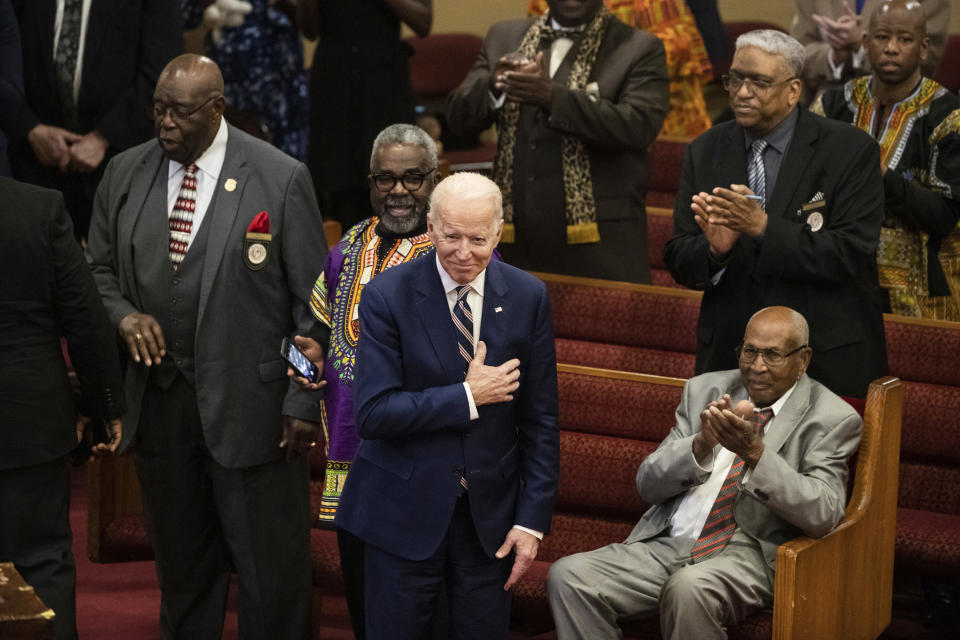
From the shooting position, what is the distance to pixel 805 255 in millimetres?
3859

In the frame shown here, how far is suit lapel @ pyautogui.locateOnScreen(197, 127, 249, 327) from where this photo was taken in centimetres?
365

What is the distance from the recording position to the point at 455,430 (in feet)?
10.1

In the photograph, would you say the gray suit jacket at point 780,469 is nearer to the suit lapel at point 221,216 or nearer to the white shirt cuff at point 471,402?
the white shirt cuff at point 471,402

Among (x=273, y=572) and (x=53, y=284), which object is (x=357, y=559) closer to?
(x=273, y=572)

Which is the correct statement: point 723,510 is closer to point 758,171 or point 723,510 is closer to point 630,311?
point 758,171

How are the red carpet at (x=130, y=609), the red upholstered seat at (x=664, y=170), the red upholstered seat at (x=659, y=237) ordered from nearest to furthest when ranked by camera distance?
1. the red carpet at (x=130, y=609)
2. the red upholstered seat at (x=659, y=237)
3. the red upholstered seat at (x=664, y=170)

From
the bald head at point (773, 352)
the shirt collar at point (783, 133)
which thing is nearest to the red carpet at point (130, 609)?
the bald head at point (773, 352)

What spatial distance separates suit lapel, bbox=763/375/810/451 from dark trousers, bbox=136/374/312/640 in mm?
1238

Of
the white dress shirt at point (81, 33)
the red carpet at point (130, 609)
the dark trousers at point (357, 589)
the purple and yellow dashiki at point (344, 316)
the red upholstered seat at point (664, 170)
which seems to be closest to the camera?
the dark trousers at point (357, 589)

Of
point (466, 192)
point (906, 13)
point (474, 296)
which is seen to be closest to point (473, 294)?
point (474, 296)

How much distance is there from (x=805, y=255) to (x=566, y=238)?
4.00 ft

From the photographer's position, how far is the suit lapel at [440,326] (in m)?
3.08

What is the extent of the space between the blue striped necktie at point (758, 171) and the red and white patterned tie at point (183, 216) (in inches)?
59.5

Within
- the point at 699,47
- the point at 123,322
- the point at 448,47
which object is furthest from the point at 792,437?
the point at 448,47
